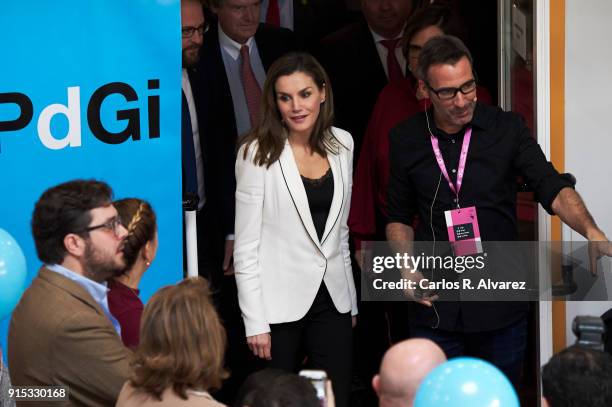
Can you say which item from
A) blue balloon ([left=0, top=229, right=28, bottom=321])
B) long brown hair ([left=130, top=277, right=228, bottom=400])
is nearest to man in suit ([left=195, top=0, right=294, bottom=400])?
blue balloon ([left=0, top=229, right=28, bottom=321])

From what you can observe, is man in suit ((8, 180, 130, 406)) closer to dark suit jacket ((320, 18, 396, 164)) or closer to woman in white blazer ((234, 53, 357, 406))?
woman in white blazer ((234, 53, 357, 406))

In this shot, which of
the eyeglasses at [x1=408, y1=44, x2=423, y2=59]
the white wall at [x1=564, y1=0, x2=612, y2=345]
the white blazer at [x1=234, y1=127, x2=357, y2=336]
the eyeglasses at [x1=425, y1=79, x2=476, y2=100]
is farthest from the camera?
the eyeglasses at [x1=408, y1=44, x2=423, y2=59]

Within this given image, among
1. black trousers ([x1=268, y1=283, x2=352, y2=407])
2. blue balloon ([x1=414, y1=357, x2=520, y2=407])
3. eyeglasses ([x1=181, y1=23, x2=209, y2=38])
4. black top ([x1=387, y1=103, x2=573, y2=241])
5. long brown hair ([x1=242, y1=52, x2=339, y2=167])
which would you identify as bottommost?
black trousers ([x1=268, y1=283, x2=352, y2=407])

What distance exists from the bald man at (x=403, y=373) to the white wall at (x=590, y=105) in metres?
1.95

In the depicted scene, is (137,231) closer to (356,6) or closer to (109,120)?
(109,120)

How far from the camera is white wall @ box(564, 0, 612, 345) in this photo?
4.57 meters

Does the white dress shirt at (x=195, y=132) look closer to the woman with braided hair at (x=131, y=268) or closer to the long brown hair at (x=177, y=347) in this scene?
the woman with braided hair at (x=131, y=268)

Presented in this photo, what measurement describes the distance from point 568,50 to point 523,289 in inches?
43.1

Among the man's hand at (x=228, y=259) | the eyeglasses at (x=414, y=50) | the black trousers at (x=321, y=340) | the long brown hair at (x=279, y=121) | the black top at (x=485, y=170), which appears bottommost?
the black trousers at (x=321, y=340)

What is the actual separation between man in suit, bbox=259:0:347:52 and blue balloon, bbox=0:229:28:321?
9.47 ft

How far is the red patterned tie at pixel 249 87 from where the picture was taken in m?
5.14

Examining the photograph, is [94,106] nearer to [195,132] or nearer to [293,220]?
[293,220]

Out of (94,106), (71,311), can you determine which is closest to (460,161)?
(94,106)

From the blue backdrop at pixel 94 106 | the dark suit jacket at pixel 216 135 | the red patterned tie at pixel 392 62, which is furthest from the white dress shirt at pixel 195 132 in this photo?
the red patterned tie at pixel 392 62
